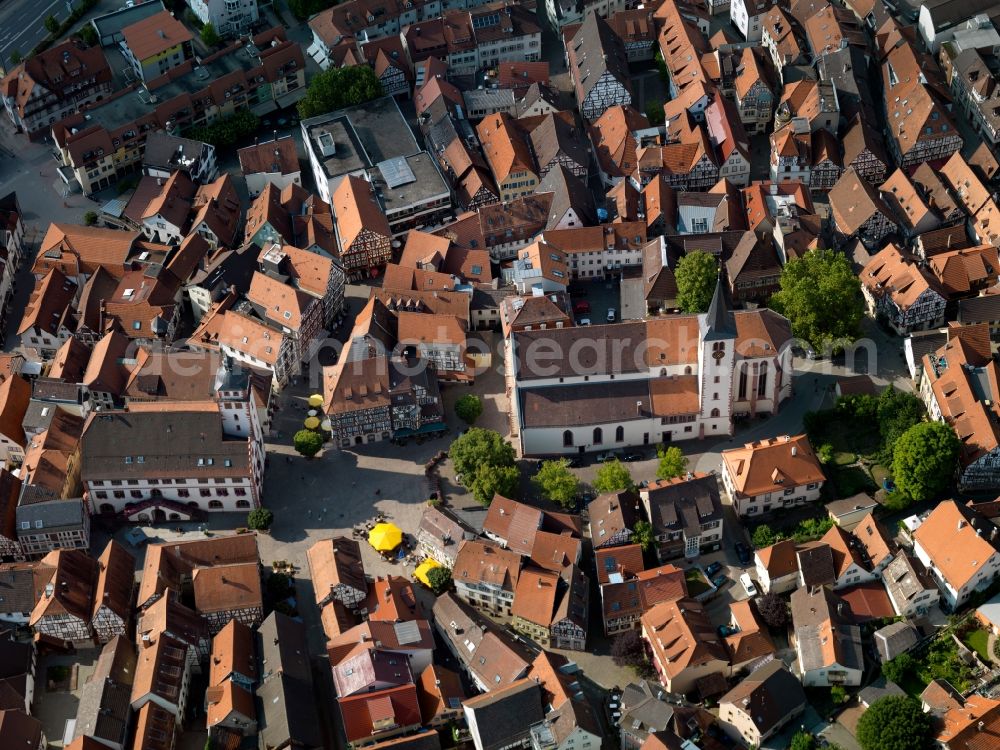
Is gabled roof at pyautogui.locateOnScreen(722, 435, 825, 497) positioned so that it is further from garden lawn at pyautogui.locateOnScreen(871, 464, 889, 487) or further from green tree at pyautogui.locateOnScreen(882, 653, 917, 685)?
green tree at pyautogui.locateOnScreen(882, 653, 917, 685)

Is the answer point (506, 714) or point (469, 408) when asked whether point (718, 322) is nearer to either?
point (469, 408)

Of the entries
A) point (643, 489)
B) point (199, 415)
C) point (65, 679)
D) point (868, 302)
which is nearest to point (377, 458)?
point (199, 415)

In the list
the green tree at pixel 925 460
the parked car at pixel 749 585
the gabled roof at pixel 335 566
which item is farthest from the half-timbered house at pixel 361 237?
the green tree at pixel 925 460

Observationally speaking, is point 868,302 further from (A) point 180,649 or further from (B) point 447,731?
(A) point 180,649

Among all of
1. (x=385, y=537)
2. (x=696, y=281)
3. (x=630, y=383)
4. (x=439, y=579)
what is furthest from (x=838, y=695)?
(x=696, y=281)

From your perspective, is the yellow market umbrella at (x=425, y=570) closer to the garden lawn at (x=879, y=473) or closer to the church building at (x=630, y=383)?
the church building at (x=630, y=383)
